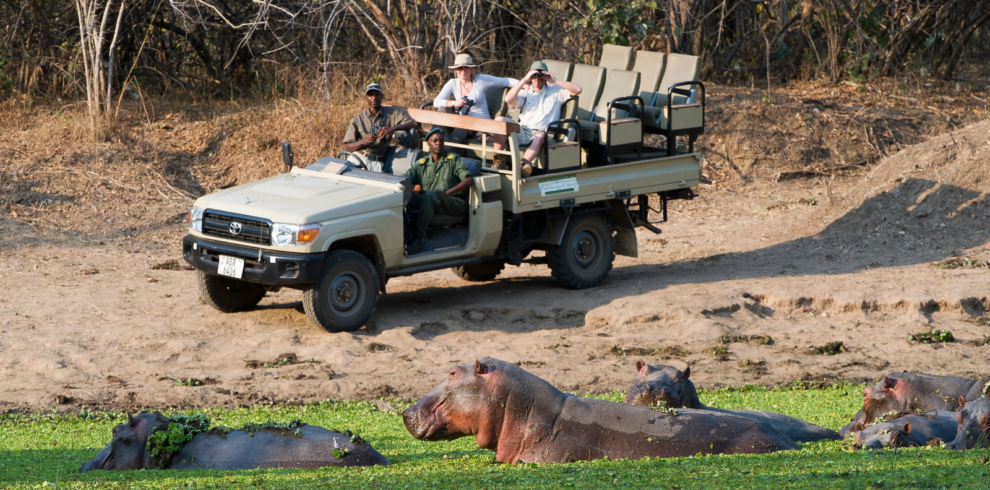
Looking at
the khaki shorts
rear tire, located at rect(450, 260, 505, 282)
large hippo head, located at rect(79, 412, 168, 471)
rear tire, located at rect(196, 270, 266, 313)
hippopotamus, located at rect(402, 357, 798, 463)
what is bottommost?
rear tire, located at rect(450, 260, 505, 282)

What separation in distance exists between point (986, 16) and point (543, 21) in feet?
32.6

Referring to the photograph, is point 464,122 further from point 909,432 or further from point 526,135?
point 909,432

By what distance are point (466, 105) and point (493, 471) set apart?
8013 millimetres

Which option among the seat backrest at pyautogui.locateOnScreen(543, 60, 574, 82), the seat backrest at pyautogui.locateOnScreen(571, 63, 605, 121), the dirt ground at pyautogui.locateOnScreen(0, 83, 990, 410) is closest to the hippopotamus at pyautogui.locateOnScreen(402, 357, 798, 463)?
the dirt ground at pyautogui.locateOnScreen(0, 83, 990, 410)

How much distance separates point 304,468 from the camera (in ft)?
19.8

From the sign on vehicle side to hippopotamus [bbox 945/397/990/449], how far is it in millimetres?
6406

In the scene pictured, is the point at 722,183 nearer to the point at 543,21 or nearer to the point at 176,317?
the point at 543,21

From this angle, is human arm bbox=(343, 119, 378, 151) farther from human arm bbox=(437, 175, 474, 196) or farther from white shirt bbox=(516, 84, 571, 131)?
white shirt bbox=(516, 84, 571, 131)

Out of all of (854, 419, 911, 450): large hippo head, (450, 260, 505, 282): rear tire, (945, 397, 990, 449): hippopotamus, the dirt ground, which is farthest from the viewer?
(450, 260, 505, 282): rear tire

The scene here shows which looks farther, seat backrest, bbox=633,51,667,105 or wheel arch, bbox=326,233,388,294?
seat backrest, bbox=633,51,667,105

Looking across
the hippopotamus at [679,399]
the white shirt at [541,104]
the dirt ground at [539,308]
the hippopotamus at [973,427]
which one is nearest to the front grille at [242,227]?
the dirt ground at [539,308]

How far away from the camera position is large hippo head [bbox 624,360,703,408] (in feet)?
21.8

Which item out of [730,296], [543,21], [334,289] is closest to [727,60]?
[543,21]

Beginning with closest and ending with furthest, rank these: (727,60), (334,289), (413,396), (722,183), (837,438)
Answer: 1. (837,438)
2. (413,396)
3. (334,289)
4. (722,183)
5. (727,60)
